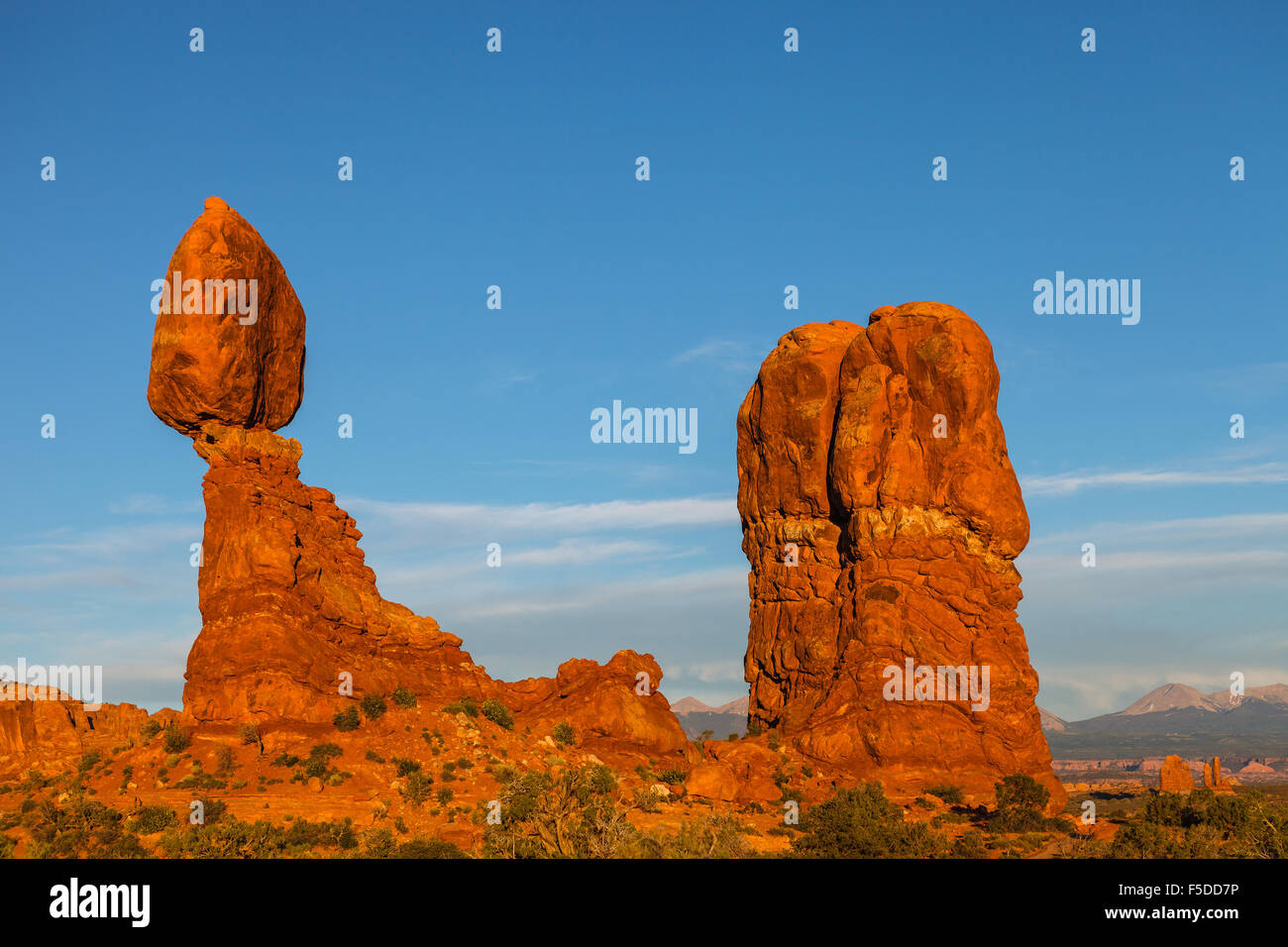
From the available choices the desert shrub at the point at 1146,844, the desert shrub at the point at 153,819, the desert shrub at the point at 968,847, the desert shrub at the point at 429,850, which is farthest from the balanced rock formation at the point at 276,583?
the desert shrub at the point at 1146,844

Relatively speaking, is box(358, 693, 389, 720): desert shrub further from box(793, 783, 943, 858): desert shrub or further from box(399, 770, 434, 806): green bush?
box(793, 783, 943, 858): desert shrub

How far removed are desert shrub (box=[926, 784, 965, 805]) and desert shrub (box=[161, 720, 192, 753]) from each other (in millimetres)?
34642

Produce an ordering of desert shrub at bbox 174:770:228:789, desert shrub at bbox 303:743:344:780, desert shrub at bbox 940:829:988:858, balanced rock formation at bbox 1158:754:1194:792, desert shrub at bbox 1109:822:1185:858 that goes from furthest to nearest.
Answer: balanced rock formation at bbox 1158:754:1194:792 → desert shrub at bbox 303:743:344:780 → desert shrub at bbox 174:770:228:789 → desert shrub at bbox 940:829:988:858 → desert shrub at bbox 1109:822:1185:858

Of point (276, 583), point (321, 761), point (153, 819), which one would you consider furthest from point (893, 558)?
point (153, 819)

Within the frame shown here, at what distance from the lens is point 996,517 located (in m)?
65.4

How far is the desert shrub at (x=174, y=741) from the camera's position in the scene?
166 feet

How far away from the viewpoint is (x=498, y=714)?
→ 5847 centimetres

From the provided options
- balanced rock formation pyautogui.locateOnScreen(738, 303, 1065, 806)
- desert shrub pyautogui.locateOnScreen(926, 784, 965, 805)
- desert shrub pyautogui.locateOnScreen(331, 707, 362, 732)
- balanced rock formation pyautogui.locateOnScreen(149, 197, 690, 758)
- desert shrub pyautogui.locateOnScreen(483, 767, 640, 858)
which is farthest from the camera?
balanced rock formation pyautogui.locateOnScreen(738, 303, 1065, 806)

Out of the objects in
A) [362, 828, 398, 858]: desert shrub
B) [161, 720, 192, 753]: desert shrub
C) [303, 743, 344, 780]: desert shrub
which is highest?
[161, 720, 192, 753]: desert shrub

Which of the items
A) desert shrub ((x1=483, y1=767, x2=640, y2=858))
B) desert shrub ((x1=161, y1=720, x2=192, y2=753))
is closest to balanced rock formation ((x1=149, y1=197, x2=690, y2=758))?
desert shrub ((x1=161, y1=720, x2=192, y2=753))

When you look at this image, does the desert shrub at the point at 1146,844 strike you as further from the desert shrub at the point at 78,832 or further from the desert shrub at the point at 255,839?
the desert shrub at the point at 78,832

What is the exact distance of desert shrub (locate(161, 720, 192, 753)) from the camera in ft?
166
